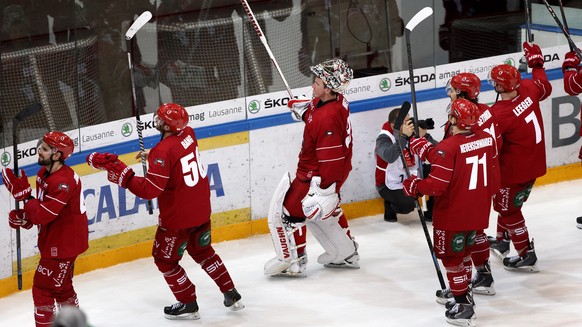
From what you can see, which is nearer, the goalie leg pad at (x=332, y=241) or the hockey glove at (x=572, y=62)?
the goalie leg pad at (x=332, y=241)

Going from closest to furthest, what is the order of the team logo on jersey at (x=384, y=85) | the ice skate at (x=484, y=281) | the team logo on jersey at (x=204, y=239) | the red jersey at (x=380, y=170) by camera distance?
1. the team logo on jersey at (x=204, y=239)
2. the ice skate at (x=484, y=281)
3. the red jersey at (x=380, y=170)
4. the team logo on jersey at (x=384, y=85)

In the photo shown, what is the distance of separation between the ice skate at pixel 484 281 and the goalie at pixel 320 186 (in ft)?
2.96

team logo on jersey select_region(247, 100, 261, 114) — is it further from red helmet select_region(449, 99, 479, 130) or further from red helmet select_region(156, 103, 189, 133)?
red helmet select_region(449, 99, 479, 130)

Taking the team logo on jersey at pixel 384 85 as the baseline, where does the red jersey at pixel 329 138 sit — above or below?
below

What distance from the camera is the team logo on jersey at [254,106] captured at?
26.3 ft

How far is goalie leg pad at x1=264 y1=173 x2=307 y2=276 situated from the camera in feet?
23.1

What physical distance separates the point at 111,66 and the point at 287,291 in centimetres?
200

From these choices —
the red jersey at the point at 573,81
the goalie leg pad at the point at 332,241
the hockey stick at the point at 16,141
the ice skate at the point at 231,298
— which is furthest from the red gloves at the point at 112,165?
the red jersey at the point at 573,81

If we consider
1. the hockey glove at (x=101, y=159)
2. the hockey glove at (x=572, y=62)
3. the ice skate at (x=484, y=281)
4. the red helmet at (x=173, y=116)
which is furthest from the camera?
the hockey glove at (x=572, y=62)

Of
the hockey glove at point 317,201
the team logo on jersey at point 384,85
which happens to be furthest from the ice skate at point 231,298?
the team logo on jersey at point 384,85

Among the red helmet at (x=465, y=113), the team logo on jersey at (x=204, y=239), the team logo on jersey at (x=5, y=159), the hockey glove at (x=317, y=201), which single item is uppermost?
the red helmet at (x=465, y=113)

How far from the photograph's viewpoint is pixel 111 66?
25.1ft

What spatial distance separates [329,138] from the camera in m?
6.61

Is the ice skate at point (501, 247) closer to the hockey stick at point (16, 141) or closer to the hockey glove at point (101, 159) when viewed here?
the hockey glove at point (101, 159)
